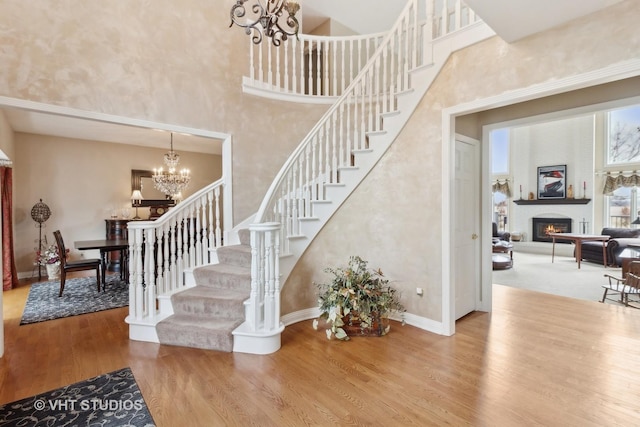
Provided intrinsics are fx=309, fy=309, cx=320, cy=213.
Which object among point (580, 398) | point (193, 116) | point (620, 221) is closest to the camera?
point (580, 398)

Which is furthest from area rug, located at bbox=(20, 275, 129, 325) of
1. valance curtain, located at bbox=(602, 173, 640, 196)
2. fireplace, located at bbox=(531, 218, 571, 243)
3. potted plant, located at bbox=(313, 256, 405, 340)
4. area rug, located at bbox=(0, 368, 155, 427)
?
valance curtain, located at bbox=(602, 173, 640, 196)

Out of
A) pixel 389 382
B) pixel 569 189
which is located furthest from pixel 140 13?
pixel 569 189

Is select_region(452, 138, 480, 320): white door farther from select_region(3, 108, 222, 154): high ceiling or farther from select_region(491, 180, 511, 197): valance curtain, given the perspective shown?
select_region(491, 180, 511, 197): valance curtain

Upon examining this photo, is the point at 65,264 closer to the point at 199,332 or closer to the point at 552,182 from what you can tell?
the point at 199,332

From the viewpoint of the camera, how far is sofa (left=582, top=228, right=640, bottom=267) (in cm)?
705

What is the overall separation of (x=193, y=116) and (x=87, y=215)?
4.53 m

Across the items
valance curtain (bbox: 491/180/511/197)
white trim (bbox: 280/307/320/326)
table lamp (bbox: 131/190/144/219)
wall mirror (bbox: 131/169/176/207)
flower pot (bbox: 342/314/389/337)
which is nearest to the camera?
flower pot (bbox: 342/314/389/337)

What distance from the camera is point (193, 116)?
4176mm

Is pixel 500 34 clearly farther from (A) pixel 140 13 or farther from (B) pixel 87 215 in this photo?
(B) pixel 87 215

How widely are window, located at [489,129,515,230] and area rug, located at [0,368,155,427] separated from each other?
38.1 feet

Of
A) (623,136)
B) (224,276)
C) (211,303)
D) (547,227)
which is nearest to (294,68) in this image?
(224,276)

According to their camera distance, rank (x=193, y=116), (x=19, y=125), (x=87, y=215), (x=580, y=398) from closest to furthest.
Answer: (x=580, y=398) → (x=193, y=116) → (x=19, y=125) → (x=87, y=215)

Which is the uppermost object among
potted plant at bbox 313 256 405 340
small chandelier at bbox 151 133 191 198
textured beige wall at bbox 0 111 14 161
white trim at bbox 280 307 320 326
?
textured beige wall at bbox 0 111 14 161

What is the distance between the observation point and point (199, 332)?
2986 mm
